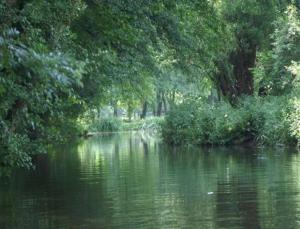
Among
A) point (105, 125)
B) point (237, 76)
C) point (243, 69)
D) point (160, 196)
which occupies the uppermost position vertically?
point (243, 69)

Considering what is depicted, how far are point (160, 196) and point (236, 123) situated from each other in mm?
20780

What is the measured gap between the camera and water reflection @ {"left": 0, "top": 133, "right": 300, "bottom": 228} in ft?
37.3

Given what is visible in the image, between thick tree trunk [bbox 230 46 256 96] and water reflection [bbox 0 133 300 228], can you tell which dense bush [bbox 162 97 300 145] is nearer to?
thick tree trunk [bbox 230 46 256 96]

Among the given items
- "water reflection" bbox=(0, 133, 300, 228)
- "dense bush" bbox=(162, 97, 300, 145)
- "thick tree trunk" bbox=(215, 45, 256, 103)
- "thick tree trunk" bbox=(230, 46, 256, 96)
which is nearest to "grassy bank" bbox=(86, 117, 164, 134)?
"thick tree trunk" bbox=(215, 45, 256, 103)

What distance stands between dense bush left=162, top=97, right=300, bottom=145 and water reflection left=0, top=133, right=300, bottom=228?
7.18 metres

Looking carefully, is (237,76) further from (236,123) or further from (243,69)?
(236,123)

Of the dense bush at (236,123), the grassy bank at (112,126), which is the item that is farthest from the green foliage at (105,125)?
the dense bush at (236,123)

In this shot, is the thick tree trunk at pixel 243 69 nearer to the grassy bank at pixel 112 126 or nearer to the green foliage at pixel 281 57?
the green foliage at pixel 281 57

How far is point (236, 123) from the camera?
35.0 meters

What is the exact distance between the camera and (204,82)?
159 ft

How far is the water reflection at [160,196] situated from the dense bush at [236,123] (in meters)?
7.18

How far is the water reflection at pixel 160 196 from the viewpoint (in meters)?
11.4

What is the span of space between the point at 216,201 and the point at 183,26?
25.6 ft

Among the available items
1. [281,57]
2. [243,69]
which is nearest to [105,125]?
[243,69]
